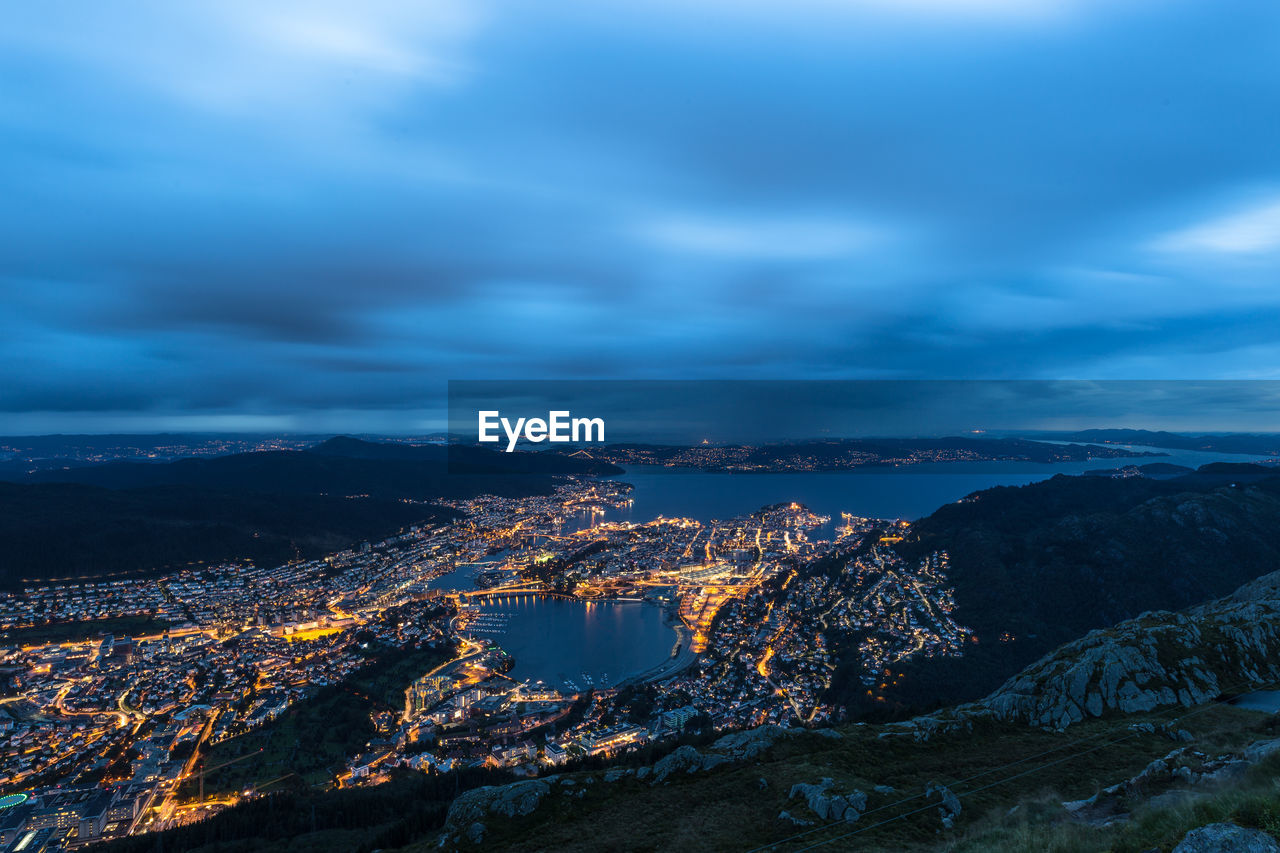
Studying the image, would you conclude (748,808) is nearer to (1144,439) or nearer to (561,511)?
(561,511)

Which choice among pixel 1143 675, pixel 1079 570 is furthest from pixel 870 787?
pixel 1079 570

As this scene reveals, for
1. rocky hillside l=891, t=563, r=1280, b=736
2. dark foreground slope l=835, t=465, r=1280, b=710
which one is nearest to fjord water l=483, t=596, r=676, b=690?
dark foreground slope l=835, t=465, r=1280, b=710

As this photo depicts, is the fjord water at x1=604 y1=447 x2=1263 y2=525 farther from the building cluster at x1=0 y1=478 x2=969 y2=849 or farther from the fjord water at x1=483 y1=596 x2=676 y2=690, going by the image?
the fjord water at x1=483 y1=596 x2=676 y2=690

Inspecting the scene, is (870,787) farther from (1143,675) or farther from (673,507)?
(673,507)

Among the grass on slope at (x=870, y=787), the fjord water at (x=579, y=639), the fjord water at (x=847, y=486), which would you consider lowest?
the fjord water at (x=579, y=639)

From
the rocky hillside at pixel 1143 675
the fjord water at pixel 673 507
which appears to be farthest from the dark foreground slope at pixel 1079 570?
the fjord water at pixel 673 507

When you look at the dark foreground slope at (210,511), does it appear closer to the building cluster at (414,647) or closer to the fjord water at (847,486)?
the building cluster at (414,647)

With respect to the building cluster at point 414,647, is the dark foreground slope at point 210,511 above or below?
above

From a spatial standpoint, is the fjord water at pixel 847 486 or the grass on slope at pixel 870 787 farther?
the fjord water at pixel 847 486
